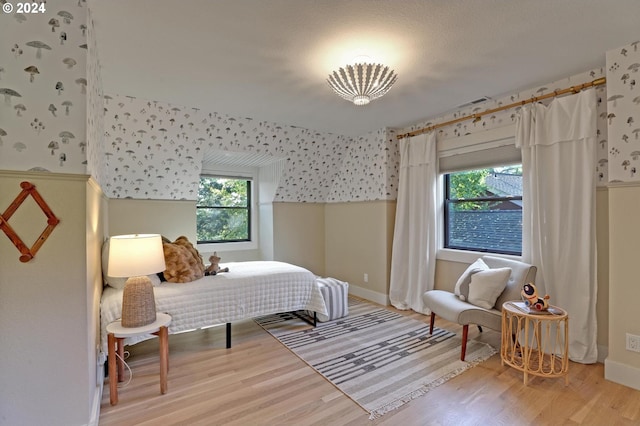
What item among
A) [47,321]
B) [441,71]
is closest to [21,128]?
[47,321]

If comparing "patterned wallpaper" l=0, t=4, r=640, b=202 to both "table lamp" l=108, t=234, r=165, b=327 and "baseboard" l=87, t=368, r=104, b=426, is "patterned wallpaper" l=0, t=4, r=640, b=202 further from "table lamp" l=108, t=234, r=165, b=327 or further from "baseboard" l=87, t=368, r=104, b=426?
"baseboard" l=87, t=368, r=104, b=426

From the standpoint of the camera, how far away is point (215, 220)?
4.74 metres

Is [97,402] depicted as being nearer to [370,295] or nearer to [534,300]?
[534,300]

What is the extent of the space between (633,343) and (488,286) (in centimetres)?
97

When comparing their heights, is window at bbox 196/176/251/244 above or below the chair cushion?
above

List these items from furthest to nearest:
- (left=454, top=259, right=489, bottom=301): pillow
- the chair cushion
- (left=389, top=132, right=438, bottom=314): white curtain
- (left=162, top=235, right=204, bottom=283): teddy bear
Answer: (left=389, top=132, right=438, bottom=314): white curtain
(left=454, top=259, right=489, bottom=301): pillow
(left=162, top=235, right=204, bottom=283): teddy bear
the chair cushion

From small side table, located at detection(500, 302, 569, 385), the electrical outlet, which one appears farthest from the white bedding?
the electrical outlet

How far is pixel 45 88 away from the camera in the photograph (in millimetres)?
1532

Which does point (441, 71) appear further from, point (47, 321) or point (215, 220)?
point (215, 220)

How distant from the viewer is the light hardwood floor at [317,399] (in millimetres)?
1879

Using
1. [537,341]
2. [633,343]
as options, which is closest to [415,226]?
[537,341]

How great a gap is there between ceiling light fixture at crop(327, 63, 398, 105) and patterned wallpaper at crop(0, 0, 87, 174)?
60.1 inches

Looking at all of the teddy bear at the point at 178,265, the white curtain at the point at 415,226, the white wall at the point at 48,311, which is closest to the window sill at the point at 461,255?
the white curtain at the point at 415,226

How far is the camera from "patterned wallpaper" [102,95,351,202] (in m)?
3.20
